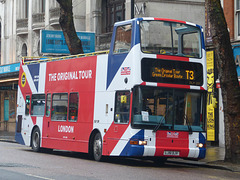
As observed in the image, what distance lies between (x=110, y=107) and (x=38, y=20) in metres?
23.8

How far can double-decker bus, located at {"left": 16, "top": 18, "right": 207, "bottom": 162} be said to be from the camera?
15562 millimetres

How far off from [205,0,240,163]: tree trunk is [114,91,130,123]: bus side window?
10.1ft

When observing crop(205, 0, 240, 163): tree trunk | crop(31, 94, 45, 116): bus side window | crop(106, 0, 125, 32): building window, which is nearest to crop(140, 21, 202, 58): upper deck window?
crop(205, 0, 240, 163): tree trunk

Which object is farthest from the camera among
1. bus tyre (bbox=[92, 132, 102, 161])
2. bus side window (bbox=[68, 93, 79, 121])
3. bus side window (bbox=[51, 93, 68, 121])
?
bus side window (bbox=[51, 93, 68, 121])

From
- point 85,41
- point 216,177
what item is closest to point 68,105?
point 216,177

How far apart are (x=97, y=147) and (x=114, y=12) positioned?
1687 cm

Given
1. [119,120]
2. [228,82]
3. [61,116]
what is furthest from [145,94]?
[61,116]

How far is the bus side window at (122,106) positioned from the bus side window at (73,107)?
260cm

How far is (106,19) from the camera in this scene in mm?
33750

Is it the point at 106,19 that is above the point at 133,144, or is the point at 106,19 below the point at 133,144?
above

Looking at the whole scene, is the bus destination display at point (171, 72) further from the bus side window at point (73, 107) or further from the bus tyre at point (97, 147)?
the bus side window at point (73, 107)

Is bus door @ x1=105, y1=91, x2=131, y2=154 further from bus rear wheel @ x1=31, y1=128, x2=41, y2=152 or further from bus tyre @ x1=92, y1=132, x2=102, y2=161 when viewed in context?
bus rear wheel @ x1=31, y1=128, x2=41, y2=152

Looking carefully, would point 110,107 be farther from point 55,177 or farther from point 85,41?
point 85,41

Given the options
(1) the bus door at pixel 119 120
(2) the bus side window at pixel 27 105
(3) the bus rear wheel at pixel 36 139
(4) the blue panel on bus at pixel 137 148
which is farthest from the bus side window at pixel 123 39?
(2) the bus side window at pixel 27 105
